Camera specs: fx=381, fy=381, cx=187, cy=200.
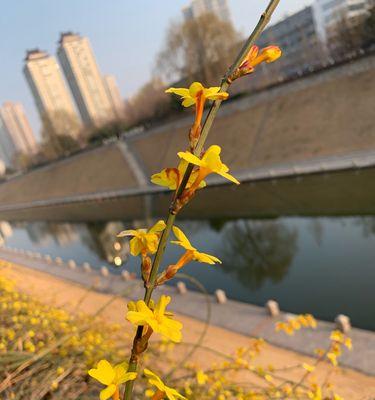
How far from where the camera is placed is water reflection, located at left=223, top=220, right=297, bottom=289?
13141 millimetres

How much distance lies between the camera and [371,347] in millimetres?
7523

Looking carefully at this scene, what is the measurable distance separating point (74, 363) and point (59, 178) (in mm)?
43877

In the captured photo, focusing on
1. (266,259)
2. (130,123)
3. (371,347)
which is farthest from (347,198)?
(130,123)

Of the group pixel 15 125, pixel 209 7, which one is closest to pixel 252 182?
pixel 209 7

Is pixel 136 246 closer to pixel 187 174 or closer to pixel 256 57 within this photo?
pixel 187 174

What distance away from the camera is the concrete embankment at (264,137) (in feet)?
71.3

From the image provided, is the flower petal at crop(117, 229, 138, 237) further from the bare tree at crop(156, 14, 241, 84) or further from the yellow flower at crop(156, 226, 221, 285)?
the bare tree at crop(156, 14, 241, 84)

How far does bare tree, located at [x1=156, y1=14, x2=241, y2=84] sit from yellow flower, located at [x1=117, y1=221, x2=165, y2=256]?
37.0 m

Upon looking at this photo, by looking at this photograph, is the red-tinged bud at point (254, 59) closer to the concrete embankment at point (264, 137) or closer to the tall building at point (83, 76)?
the concrete embankment at point (264, 137)

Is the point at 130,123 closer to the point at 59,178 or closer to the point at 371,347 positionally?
the point at 59,178

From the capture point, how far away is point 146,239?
95 cm

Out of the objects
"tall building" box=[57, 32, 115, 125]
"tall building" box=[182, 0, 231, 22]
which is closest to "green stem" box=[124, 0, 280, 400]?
"tall building" box=[57, 32, 115, 125]

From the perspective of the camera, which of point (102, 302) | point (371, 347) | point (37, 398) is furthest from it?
point (102, 302)

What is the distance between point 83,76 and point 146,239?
9300cm
